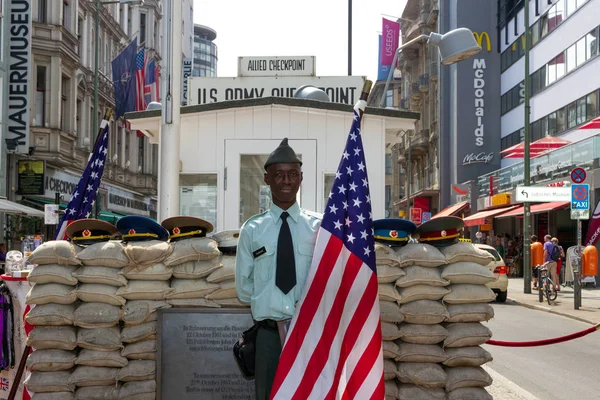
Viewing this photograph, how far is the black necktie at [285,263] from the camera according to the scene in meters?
4.33

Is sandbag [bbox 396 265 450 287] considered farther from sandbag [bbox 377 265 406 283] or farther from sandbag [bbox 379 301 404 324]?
sandbag [bbox 379 301 404 324]

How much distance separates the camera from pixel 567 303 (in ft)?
67.2

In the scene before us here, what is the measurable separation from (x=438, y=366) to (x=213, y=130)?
4.01 meters

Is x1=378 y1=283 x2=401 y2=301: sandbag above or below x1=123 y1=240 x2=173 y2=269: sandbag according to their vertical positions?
below

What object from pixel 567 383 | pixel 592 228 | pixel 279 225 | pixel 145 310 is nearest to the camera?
pixel 279 225

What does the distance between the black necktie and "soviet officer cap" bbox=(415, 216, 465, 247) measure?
143 centimetres

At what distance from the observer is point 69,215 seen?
6496 mm

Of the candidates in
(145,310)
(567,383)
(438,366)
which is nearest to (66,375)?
(145,310)

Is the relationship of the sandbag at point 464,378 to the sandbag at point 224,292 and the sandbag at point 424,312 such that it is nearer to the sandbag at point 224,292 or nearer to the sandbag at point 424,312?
the sandbag at point 424,312

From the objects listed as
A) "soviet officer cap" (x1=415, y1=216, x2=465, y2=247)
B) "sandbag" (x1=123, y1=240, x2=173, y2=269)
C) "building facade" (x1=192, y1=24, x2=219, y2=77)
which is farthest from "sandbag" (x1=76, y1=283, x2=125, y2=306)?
"building facade" (x1=192, y1=24, x2=219, y2=77)

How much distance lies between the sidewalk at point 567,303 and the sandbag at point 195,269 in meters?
12.0

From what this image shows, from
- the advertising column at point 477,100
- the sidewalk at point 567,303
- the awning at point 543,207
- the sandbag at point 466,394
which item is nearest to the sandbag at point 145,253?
the sandbag at point 466,394

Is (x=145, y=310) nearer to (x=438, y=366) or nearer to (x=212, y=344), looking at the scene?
(x=212, y=344)

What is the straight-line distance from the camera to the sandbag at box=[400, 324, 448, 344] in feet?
17.3
